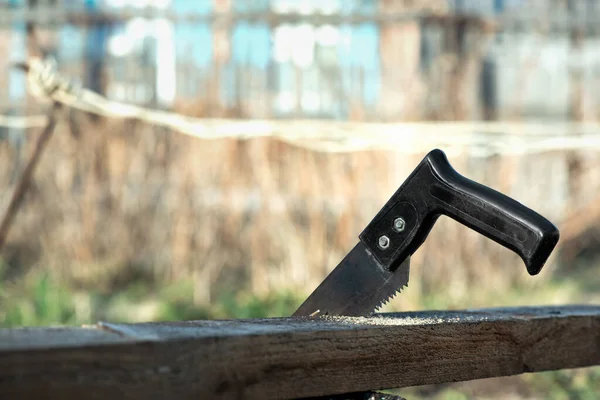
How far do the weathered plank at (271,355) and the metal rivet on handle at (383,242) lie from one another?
0.38ft

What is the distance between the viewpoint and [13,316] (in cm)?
476

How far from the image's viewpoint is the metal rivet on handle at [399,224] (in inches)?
53.0

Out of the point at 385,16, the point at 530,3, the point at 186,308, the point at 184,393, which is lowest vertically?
the point at 184,393

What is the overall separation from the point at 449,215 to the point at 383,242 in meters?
0.13

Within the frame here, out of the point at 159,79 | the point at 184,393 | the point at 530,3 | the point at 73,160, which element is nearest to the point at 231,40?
the point at 159,79

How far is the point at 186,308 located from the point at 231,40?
3.33 metres

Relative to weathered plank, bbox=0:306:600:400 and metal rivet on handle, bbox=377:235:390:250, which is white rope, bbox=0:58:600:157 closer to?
metal rivet on handle, bbox=377:235:390:250

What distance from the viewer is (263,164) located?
619 cm

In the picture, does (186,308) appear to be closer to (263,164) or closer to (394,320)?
(263,164)

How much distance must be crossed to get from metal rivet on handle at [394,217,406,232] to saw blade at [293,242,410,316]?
7cm

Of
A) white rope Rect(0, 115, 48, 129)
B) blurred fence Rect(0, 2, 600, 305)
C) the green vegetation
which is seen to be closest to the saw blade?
the green vegetation

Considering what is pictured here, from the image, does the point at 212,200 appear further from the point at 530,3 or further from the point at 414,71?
the point at 530,3

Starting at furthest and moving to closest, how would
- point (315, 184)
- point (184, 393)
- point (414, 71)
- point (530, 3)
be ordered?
point (530, 3) < point (414, 71) < point (315, 184) < point (184, 393)

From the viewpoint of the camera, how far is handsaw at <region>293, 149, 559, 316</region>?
124 cm
